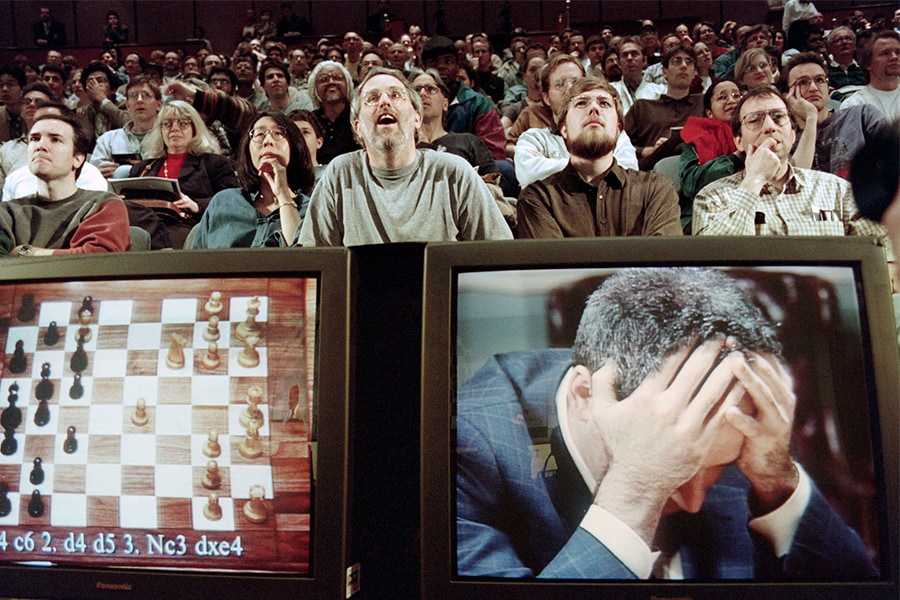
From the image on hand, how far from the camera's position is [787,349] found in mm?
809

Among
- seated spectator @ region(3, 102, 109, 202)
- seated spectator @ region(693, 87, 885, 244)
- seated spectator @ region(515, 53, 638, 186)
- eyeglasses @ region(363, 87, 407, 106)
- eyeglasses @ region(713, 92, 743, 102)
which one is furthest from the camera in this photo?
eyeglasses @ region(713, 92, 743, 102)

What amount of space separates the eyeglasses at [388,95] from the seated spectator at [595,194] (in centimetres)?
52

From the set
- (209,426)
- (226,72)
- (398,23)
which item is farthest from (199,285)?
(398,23)

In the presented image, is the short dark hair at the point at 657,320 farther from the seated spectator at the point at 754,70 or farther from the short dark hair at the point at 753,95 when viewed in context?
the seated spectator at the point at 754,70

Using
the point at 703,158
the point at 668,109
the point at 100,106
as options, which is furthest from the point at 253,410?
the point at 100,106

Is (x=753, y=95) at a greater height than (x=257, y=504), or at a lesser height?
greater

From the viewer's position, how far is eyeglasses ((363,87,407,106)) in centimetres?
247

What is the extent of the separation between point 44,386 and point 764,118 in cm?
239

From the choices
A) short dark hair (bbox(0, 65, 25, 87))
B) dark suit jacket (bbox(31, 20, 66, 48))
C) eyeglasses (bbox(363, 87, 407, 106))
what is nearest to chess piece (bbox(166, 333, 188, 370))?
eyeglasses (bbox(363, 87, 407, 106))

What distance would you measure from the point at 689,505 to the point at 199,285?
591 millimetres

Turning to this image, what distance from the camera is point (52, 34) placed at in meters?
10.6

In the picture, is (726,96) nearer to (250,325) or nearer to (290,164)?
(290,164)

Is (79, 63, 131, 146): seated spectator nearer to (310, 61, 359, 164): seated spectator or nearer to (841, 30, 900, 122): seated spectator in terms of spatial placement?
(310, 61, 359, 164): seated spectator

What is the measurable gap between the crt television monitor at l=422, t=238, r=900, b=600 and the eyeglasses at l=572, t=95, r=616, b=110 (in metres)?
1.73
